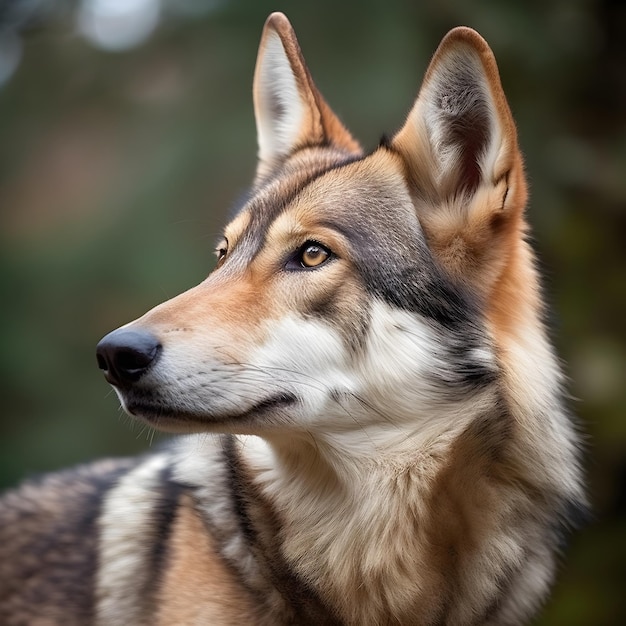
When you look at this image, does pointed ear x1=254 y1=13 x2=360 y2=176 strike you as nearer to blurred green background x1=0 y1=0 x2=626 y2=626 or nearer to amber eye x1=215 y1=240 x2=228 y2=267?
amber eye x1=215 y1=240 x2=228 y2=267

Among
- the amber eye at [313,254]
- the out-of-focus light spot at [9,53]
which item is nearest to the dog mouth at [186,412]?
the amber eye at [313,254]

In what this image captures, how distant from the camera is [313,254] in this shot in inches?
102

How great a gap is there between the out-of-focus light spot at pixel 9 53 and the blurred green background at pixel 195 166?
0.01 metres

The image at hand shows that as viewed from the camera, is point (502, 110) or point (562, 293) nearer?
point (502, 110)

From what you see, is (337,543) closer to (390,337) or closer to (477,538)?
(477,538)

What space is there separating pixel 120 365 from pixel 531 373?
4.13ft

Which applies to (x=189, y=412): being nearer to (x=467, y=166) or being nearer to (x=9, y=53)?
(x=467, y=166)

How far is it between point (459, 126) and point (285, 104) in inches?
39.4

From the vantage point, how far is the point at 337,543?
258 cm

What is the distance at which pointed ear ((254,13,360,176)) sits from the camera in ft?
10.5

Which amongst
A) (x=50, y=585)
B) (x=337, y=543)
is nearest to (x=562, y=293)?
(x=337, y=543)

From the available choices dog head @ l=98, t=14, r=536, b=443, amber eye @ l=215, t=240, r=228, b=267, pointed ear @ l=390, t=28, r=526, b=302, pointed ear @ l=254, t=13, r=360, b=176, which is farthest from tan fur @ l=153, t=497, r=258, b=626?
pointed ear @ l=254, t=13, r=360, b=176

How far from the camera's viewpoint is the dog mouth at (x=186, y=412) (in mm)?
2311

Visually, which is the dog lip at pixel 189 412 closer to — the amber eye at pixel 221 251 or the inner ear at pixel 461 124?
the amber eye at pixel 221 251
